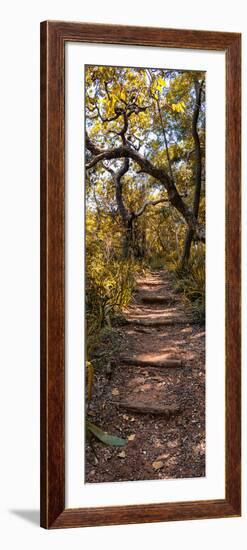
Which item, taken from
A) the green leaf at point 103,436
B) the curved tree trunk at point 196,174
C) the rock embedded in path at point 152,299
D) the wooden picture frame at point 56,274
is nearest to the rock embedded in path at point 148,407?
the green leaf at point 103,436

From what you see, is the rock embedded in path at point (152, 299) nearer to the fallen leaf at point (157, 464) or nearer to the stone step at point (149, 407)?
the stone step at point (149, 407)

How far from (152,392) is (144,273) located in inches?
18.6

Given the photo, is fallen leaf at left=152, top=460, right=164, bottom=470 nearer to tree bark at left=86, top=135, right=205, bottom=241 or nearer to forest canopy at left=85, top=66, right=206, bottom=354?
forest canopy at left=85, top=66, right=206, bottom=354

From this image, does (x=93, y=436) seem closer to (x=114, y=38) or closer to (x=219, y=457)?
(x=219, y=457)

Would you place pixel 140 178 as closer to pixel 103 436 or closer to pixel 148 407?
pixel 148 407

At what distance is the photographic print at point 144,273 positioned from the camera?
3.88m

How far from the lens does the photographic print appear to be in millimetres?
3877

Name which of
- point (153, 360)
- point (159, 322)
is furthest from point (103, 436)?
point (159, 322)

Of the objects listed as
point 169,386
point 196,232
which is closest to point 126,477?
point 169,386

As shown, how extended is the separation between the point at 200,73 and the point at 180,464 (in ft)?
5.14

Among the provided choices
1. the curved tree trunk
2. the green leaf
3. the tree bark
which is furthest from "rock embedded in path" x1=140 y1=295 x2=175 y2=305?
the green leaf

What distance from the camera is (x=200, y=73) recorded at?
4.00 metres

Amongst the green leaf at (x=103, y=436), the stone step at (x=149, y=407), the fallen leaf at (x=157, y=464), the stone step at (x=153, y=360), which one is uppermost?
the stone step at (x=153, y=360)

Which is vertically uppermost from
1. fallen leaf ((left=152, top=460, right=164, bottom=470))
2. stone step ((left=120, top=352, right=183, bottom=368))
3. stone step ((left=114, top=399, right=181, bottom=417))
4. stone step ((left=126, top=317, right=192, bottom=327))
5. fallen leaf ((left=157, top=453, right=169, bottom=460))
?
stone step ((left=126, top=317, right=192, bottom=327))
